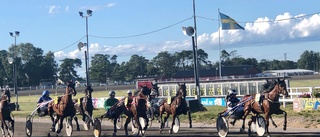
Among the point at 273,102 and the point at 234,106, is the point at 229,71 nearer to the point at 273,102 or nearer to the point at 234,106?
the point at 234,106

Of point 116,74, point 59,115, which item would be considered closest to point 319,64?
point 116,74

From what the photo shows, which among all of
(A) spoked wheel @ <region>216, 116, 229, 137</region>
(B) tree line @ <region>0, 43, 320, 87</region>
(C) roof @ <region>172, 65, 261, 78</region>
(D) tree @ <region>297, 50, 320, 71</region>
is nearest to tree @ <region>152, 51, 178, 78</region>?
(B) tree line @ <region>0, 43, 320, 87</region>

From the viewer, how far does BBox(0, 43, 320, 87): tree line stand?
118 meters

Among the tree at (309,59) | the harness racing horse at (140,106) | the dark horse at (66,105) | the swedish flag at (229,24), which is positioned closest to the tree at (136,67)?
the tree at (309,59)

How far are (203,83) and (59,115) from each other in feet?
70.1

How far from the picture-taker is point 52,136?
21516 mm

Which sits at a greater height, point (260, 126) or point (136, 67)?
point (136, 67)

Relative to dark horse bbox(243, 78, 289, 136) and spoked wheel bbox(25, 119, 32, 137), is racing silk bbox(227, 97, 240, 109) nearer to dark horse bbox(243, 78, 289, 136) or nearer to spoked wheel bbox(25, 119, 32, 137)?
dark horse bbox(243, 78, 289, 136)

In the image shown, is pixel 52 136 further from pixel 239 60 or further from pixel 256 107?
pixel 239 60

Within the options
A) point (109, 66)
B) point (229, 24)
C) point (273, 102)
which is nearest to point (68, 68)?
point (109, 66)

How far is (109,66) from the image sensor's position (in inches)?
5994

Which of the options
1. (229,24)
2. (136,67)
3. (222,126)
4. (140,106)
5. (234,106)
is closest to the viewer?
(222,126)

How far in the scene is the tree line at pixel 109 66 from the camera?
11756cm

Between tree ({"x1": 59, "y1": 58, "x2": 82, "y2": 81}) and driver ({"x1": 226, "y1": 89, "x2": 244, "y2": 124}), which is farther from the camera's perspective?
tree ({"x1": 59, "y1": 58, "x2": 82, "y2": 81})
